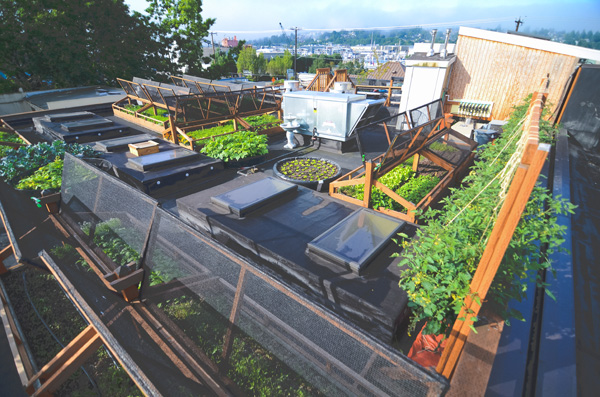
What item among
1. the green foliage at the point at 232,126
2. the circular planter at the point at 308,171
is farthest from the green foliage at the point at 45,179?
the green foliage at the point at 232,126

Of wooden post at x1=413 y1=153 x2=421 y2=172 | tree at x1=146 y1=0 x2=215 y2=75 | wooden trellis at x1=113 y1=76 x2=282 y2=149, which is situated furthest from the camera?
tree at x1=146 y1=0 x2=215 y2=75

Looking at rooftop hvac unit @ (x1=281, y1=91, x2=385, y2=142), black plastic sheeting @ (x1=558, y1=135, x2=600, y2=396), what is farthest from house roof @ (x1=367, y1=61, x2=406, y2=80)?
black plastic sheeting @ (x1=558, y1=135, x2=600, y2=396)

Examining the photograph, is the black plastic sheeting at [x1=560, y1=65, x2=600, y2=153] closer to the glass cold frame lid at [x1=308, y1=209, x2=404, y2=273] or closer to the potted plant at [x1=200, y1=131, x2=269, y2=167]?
the glass cold frame lid at [x1=308, y1=209, x2=404, y2=273]

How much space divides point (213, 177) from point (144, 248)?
632cm

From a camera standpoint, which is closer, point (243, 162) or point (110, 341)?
point (110, 341)

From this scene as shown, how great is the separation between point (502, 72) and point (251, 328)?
18.3 m

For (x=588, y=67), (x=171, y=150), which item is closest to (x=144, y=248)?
(x=171, y=150)

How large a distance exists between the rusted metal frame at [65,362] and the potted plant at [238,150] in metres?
7.50

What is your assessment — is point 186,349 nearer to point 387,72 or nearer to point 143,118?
point 143,118

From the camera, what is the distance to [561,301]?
303cm

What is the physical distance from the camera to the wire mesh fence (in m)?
1.76

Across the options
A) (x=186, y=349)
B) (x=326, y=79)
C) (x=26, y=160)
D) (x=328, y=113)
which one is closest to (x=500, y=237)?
(x=186, y=349)

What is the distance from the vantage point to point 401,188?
7.64 metres

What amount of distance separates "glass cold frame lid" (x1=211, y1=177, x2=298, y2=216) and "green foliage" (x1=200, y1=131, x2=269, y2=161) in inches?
107
